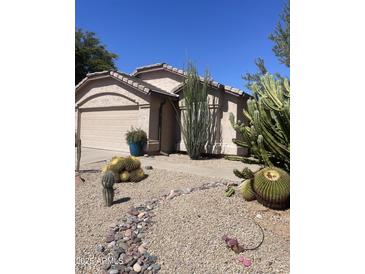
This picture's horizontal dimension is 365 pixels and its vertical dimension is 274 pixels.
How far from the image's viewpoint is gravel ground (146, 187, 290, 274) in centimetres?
207

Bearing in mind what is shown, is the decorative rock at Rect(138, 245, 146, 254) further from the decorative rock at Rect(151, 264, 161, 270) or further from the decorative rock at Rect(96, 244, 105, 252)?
the decorative rock at Rect(96, 244, 105, 252)

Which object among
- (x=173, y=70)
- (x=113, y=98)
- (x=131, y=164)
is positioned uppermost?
(x=173, y=70)

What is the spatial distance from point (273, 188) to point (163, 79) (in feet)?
31.3

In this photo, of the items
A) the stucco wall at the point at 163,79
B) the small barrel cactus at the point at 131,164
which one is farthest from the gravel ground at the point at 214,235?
the stucco wall at the point at 163,79

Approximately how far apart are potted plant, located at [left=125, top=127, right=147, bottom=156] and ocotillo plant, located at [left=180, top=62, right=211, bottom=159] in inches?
70.0

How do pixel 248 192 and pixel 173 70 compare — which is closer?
pixel 248 192

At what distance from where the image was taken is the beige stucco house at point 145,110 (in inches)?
347

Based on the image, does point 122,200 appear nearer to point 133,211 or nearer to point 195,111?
point 133,211

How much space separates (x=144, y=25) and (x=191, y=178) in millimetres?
3411

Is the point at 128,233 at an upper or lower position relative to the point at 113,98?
lower

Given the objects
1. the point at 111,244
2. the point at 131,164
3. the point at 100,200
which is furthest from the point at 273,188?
the point at 131,164

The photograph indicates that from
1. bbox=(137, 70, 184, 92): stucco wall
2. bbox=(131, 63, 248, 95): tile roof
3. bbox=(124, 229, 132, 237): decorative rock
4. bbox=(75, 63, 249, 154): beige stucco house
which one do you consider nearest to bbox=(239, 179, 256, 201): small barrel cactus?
bbox=(124, 229, 132, 237): decorative rock

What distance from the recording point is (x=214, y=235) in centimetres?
246
